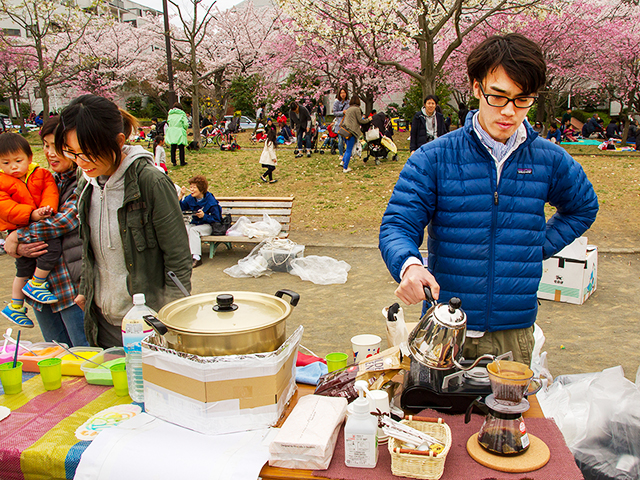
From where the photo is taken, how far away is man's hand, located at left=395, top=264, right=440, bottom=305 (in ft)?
5.27

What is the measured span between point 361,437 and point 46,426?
1.24m

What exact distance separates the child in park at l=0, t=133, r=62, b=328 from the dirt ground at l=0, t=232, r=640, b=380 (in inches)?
77.2

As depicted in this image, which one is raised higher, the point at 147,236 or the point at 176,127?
the point at 176,127

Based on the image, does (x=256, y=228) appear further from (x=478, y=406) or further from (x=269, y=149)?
(x=478, y=406)

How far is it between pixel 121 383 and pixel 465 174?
5.39ft

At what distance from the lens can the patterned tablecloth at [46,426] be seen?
1.82m

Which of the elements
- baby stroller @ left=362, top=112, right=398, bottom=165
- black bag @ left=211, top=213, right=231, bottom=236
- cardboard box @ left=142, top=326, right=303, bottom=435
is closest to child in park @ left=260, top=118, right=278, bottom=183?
baby stroller @ left=362, top=112, right=398, bottom=165

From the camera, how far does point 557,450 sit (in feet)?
5.45

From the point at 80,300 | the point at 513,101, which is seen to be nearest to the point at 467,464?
the point at 513,101

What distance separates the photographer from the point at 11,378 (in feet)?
7.27

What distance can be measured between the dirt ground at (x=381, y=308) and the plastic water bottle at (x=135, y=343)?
2351 millimetres

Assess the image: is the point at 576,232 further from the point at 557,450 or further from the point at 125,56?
the point at 125,56

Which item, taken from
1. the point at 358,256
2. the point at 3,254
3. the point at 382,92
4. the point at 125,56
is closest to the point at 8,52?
the point at 125,56

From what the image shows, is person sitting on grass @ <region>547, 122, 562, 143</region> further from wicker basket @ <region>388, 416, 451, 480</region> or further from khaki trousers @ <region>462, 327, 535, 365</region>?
wicker basket @ <region>388, 416, 451, 480</region>
